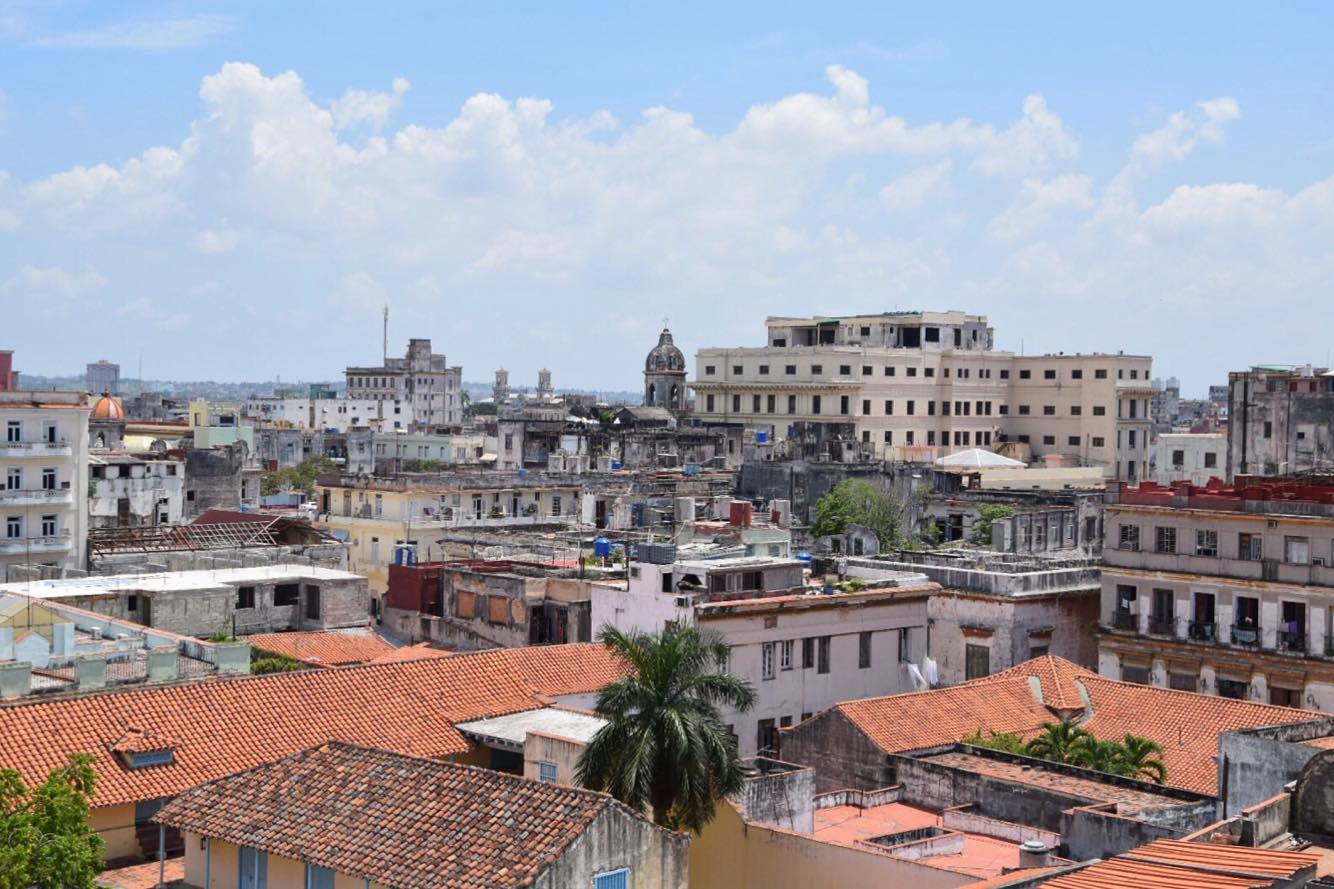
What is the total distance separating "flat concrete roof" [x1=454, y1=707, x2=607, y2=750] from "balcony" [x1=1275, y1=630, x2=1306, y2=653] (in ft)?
75.3

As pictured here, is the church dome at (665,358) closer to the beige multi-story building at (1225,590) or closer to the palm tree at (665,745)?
the beige multi-story building at (1225,590)

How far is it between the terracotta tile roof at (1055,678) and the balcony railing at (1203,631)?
6.52m

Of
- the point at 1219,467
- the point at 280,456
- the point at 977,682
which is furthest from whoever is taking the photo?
the point at 280,456

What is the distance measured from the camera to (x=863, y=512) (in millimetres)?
76875

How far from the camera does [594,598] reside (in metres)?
45.4

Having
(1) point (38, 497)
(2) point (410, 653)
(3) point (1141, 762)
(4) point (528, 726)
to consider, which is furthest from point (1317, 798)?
(1) point (38, 497)

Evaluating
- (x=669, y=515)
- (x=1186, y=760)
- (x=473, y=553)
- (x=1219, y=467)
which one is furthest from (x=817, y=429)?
(x=1186, y=760)

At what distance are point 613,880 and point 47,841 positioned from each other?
24.5 feet

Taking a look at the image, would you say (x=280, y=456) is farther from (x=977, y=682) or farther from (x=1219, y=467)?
(x=977, y=682)

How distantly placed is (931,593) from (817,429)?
71.4 meters

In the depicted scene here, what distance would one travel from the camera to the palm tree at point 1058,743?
3662 cm

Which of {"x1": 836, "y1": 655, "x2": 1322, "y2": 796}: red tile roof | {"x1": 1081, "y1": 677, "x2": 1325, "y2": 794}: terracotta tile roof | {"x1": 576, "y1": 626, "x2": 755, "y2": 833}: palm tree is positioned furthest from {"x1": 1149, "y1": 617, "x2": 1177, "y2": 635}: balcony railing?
{"x1": 576, "y1": 626, "x2": 755, "y2": 833}: palm tree

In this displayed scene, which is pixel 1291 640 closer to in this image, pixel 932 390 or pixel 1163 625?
pixel 1163 625

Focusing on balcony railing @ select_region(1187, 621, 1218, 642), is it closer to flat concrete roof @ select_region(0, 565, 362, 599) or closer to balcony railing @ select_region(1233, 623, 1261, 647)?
balcony railing @ select_region(1233, 623, 1261, 647)
